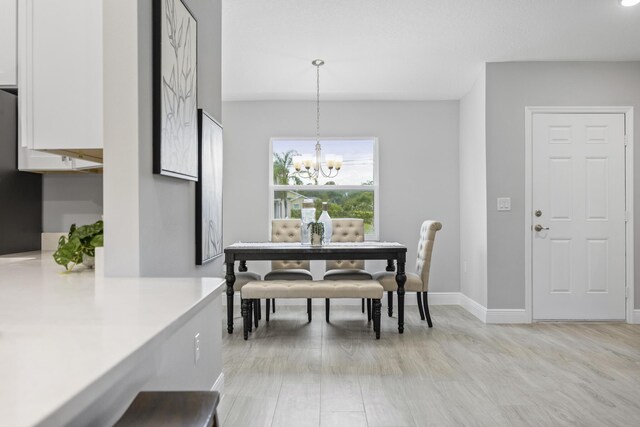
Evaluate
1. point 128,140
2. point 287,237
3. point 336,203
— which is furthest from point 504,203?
point 128,140

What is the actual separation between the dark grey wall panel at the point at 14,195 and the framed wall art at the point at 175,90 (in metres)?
0.87

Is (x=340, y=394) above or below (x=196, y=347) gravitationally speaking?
below

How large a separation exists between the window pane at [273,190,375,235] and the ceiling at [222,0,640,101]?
1244mm

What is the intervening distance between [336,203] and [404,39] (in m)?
2.28

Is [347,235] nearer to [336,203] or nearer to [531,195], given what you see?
[336,203]

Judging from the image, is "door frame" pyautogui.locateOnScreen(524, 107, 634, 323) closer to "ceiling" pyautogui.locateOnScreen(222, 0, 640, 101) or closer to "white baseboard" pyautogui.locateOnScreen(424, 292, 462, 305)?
"ceiling" pyautogui.locateOnScreen(222, 0, 640, 101)

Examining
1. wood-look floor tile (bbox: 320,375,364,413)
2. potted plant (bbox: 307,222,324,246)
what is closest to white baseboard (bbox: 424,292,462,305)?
potted plant (bbox: 307,222,324,246)

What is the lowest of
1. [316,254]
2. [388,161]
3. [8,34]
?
[316,254]

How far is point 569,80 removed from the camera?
4297mm

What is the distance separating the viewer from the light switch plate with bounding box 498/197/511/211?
14.0 ft

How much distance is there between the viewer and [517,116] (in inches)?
169

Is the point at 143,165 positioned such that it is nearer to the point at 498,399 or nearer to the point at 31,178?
the point at 31,178

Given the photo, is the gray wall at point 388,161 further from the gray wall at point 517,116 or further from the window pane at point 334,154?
the gray wall at point 517,116

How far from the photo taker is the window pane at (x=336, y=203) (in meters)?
5.46
